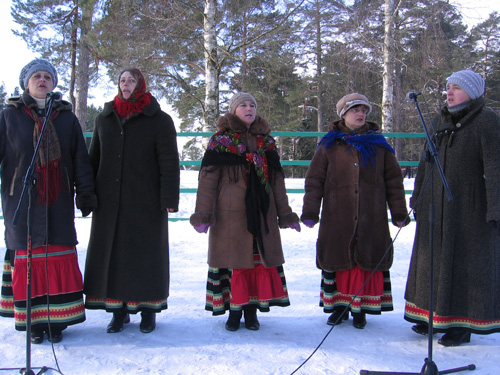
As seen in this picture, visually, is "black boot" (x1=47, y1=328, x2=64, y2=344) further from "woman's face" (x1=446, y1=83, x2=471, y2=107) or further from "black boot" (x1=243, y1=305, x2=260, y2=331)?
"woman's face" (x1=446, y1=83, x2=471, y2=107)

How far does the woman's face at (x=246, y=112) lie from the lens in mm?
2904

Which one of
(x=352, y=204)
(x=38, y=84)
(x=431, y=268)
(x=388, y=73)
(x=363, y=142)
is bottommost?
(x=431, y=268)

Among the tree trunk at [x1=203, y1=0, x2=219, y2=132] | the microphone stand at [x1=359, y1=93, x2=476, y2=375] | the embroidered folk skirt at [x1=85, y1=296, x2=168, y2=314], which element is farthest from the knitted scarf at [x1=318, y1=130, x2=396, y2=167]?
the tree trunk at [x1=203, y1=0, x2=219, y2=132]

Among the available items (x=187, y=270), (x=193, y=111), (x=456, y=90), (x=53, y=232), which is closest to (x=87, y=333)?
(x=53, y=232)

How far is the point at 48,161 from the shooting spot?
2641 millimetres

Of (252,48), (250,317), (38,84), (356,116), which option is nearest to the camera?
(38,84)

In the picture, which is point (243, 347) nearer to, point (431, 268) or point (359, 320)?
point (359, 320)

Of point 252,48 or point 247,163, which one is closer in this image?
point 247,163

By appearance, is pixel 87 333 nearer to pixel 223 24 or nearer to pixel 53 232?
pixel 53 232

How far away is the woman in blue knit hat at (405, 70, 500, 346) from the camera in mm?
2496

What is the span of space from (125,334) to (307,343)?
117 cm

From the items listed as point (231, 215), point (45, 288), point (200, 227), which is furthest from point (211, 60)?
point (45, 288)

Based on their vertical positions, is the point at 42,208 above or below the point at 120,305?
above

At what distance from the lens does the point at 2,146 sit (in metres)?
2.67
